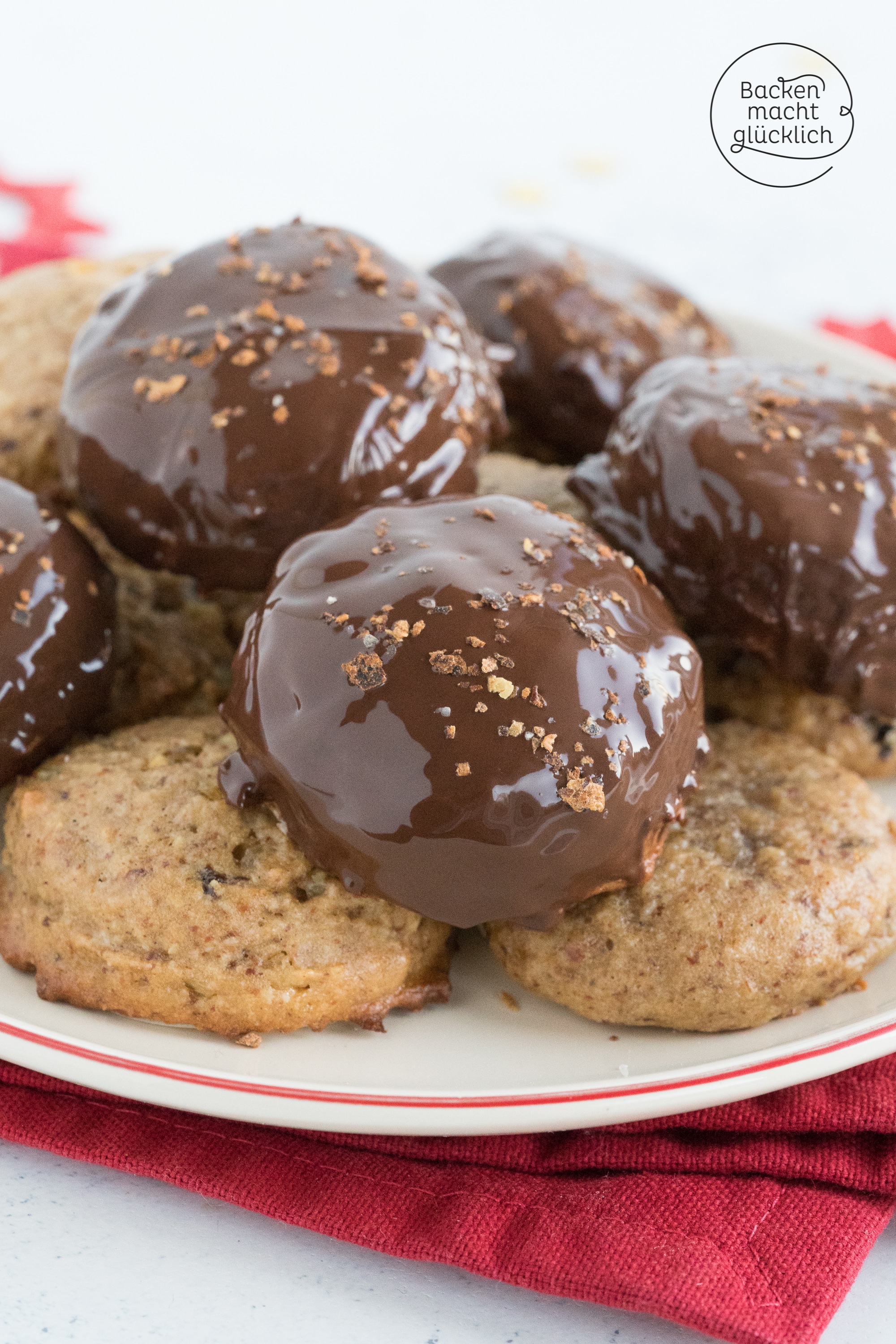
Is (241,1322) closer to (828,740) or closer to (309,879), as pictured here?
(309,879)

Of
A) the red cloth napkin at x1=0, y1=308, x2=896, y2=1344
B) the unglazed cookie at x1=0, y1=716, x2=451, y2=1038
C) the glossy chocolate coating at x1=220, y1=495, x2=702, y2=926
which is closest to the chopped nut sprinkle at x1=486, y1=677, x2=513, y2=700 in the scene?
the glossy chocolate coating at x1=220, y1=495, x2=702, y2=926

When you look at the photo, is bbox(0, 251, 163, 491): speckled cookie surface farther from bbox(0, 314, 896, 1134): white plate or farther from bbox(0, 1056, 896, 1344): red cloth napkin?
bbox(0, 1056, 896, 1344): red cloth napkin

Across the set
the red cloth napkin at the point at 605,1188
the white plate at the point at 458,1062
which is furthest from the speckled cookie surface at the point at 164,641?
the red cloth napkin at the point at 605,1188

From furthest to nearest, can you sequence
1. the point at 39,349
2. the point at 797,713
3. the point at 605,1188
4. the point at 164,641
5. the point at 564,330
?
the point at 564,330, the point at 39,349, the point at 164,641, the point at 797,713, the point at 605,1188

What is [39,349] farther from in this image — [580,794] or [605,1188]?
[605,1188]

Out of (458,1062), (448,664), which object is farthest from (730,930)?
(448,664)

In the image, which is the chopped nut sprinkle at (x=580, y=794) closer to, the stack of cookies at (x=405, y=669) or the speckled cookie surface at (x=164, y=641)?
the stack of cookies at (x=405, y=669)

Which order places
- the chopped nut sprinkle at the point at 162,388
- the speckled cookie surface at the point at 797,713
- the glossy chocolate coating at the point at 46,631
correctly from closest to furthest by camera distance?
1. the glossy chocolate coating at the point at 46,631
2. the chopped nut sprinkle at the point at 162,388
3. the speckled cookie surface at the point at 797,713

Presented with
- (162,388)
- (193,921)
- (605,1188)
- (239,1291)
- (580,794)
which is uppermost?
(162,388)
